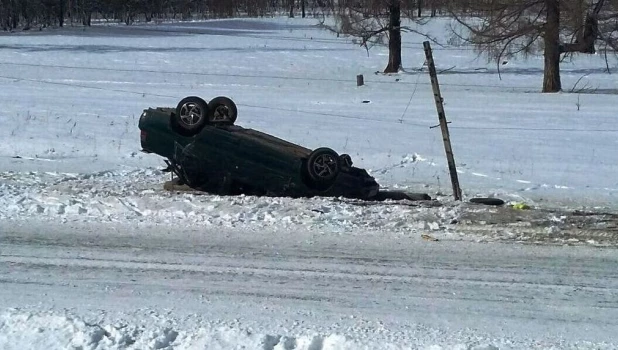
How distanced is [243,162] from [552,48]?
23.2 meters

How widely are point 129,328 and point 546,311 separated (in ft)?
10.3

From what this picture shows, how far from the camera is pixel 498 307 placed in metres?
6.84

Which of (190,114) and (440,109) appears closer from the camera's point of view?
(440,109)

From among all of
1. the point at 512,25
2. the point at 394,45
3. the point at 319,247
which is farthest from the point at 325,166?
the point at 394,45

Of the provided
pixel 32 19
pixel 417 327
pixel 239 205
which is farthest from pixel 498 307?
pixel 32 19

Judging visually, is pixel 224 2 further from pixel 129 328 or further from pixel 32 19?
pixel 129 328

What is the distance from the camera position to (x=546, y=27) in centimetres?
3102

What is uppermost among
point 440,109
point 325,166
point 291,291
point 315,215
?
point 440,109

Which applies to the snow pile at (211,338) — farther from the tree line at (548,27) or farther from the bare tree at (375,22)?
the bare tree at (375,22)

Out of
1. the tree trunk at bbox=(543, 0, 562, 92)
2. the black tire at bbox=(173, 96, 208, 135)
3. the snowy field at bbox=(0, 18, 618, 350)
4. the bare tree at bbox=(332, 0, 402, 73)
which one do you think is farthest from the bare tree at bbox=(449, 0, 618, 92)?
the black tire at bbox=(173, 96, 208, 135)

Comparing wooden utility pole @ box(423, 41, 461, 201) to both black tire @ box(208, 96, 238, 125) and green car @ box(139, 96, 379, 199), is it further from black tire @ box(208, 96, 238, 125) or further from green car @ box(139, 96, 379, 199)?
Result: black tire @ box(208, 96, 238, 125)

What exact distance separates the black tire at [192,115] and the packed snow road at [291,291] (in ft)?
8.28

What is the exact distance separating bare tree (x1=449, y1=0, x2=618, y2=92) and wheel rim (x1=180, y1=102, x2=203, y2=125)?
2166 cm

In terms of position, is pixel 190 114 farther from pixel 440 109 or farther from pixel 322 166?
pixel 440 109
